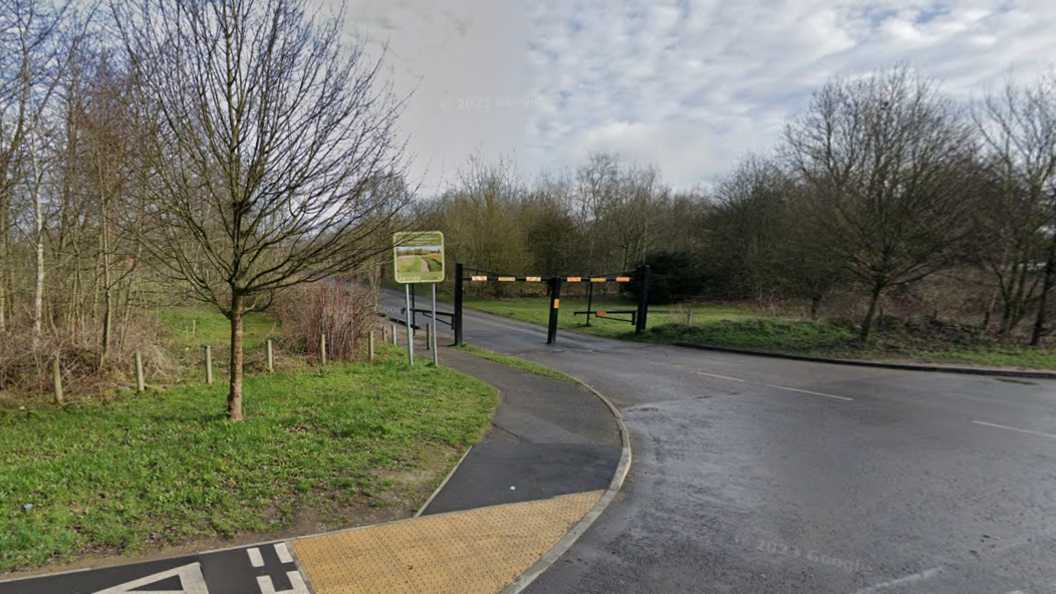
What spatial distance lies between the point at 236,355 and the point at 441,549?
395cm

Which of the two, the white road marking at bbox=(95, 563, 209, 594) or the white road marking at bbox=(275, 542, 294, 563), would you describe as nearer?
the white road marking at bbox=(95, 563, 209, 594)

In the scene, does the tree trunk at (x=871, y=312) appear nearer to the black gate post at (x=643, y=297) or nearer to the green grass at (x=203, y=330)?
the black gate post at (x=643, y=297)

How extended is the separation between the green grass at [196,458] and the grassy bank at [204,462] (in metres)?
0.01

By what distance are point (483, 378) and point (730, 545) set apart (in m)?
7.01

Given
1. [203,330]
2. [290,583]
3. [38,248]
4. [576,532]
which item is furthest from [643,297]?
[290,583]

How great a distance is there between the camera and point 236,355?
622 cm

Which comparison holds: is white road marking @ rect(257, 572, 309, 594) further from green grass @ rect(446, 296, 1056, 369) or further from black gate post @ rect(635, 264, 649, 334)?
black gate post @ rect(635, 264, 649, 334)

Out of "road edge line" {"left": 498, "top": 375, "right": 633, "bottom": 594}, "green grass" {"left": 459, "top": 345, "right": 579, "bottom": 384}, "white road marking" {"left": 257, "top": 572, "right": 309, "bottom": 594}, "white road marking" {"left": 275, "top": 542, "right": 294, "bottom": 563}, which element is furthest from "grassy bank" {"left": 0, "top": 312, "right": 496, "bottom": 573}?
"green grass" {"left": 459, "top": 345, "right": 579, "bottom": 384}

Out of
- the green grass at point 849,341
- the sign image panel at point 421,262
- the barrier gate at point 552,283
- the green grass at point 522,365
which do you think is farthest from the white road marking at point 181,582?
the green grass at point 849,341

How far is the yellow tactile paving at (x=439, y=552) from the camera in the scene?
3354mm

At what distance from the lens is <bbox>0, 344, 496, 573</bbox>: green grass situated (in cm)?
391

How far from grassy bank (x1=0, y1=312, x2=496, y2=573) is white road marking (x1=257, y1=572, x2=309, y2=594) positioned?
710 millimetres

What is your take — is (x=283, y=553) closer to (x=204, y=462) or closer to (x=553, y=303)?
(x=204, y=462)

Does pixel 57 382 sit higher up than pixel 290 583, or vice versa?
pixel 57 382
